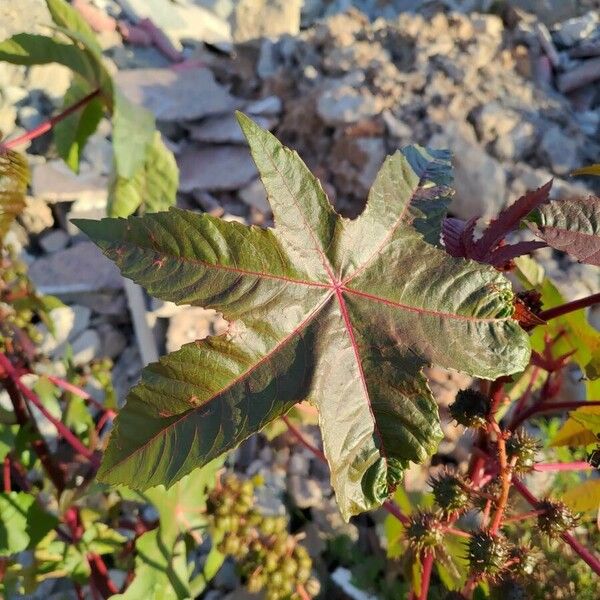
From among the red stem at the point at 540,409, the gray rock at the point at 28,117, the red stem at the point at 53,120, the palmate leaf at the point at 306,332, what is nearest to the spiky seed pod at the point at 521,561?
the red stem at the point at 540,409

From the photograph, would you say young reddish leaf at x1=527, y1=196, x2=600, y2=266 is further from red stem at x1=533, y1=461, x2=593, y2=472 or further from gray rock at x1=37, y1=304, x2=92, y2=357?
gray rock at x1=37, y1=304, x2=92, y2=357

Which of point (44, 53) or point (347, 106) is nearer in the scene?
point (44, 53)

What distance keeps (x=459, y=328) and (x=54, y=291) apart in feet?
8.37

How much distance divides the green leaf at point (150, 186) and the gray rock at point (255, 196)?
1.88 m

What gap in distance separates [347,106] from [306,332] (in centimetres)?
281

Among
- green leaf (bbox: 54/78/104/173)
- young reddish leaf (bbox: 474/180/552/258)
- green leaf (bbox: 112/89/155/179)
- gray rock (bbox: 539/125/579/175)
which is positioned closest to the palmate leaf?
young reddish leaf (bbox: 474/180/552/258)

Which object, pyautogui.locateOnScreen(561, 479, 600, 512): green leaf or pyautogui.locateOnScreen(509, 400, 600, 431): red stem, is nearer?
pyautogui.locateOnScreen(509, 400, 600, 431): red stem

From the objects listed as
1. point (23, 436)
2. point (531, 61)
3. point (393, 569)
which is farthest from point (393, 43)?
point (23, 436)

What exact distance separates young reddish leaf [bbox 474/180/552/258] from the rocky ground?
1.77m

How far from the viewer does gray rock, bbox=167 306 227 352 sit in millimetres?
2535

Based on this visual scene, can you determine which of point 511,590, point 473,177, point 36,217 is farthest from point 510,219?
point 36,217

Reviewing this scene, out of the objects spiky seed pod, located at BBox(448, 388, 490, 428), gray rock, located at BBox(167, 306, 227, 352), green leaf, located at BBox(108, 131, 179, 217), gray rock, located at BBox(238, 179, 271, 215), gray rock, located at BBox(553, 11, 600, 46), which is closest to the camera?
spiky seed pod, located at BBox(448, 388, 490, 428)

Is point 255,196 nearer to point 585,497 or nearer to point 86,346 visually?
point 86,346

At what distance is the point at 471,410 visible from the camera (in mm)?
731
